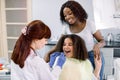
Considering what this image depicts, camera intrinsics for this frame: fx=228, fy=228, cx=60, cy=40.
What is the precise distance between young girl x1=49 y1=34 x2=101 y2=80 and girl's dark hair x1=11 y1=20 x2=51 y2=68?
498 millimetres

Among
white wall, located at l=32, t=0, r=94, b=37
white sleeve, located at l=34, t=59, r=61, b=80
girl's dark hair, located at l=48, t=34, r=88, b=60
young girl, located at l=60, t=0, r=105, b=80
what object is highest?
white wall, located at l=32, t=0, r=94, b=37

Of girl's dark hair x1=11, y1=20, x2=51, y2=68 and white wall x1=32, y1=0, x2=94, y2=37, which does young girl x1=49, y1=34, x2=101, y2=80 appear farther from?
white wall x1=32, y1=0, x2=94, y2=37

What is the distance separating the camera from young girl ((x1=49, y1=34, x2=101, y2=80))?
1.97m

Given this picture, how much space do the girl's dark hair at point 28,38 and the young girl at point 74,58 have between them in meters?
0.50

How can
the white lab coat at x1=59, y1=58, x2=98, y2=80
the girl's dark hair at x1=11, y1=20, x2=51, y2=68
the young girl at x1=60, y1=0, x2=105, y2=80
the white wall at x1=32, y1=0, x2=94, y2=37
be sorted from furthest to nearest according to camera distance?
the white wall at x1=32, y1=0, x2=94, y2=37 → the young girl at x1=60, y1=0, x2=105, y2=80 → the white lab coat at x1=59, y1=58, x2=98, y2=80 → the girl's dark hair at x1=11, y1=20, x2=51, y2=68

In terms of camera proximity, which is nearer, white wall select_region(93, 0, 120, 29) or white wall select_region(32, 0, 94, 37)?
white wall select_region(93, 0, 120, 29)

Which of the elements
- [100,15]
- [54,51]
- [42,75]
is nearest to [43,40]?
[42,75]

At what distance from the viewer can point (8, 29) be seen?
4.63m

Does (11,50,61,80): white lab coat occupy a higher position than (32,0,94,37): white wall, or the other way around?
(32,0,94,37): white wall

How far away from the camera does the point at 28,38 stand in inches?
58.1

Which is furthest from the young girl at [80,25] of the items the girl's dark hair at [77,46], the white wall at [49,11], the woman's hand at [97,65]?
the white wall at [49,11]

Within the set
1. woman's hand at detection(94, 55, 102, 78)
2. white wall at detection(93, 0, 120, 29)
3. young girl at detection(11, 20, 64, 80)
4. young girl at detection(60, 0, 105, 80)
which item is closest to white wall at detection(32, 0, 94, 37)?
young girl at detection(60, 0, 105, 80)

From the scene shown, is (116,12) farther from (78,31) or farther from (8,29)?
(8,29)

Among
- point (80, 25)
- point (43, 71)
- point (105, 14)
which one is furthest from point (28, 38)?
point (80, 25)
